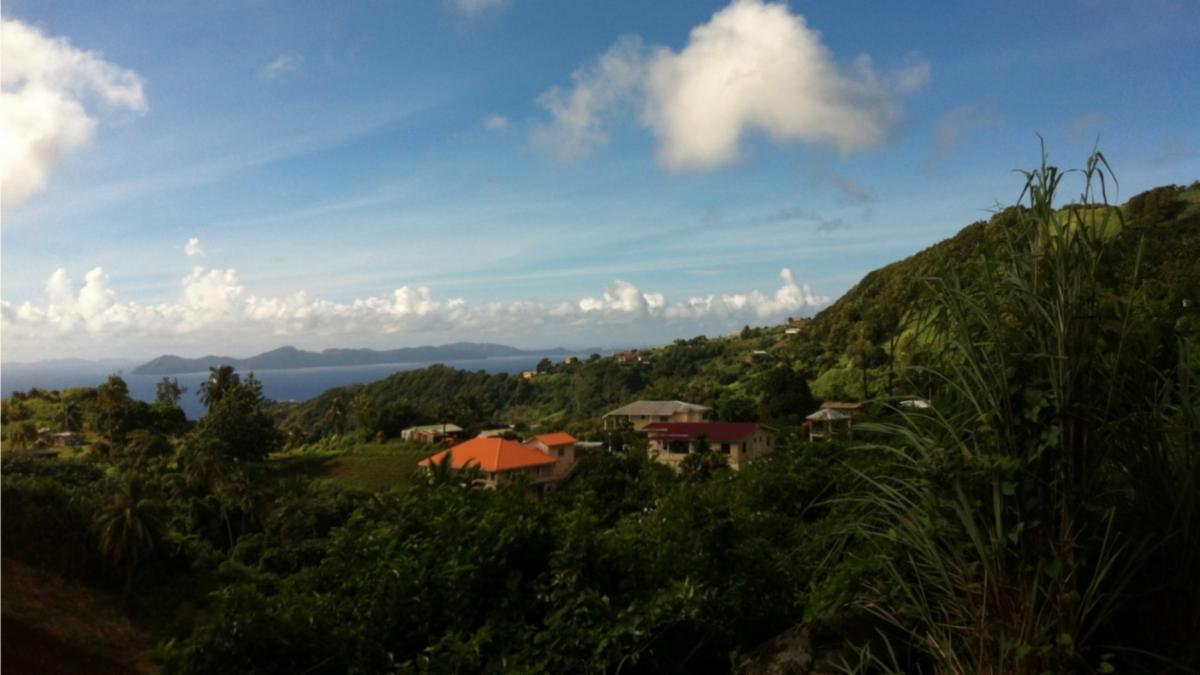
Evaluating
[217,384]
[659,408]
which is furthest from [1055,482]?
[217,384]

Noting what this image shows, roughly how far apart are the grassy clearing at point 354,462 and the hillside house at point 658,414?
11.9 metres

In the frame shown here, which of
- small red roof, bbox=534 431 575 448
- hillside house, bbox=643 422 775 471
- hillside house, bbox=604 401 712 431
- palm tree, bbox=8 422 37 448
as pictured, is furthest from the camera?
hillside house, bbox=604 401 712 431

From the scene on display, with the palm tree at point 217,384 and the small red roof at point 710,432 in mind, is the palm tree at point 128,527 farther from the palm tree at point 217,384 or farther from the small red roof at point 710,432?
the palm tree at point 217,384

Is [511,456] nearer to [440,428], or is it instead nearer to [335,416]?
[440,428]

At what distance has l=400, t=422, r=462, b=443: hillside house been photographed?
3835cm

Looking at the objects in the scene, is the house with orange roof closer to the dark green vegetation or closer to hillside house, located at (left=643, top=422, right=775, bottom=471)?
hillside house, located at (left=643, top=422, right=775, bottom=471)

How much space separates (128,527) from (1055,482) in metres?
21.6

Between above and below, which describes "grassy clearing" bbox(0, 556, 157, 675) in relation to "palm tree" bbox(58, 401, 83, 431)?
below

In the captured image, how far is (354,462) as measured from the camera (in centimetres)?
3528

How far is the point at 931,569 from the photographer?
5.82 feet

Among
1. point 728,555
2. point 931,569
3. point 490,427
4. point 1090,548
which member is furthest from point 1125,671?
point 490,427

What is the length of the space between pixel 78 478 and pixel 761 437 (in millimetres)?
26700

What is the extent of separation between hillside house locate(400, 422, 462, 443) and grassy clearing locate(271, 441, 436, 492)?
0.72m

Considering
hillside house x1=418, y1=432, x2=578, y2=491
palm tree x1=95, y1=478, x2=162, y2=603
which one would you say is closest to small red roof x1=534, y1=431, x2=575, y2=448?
hillside house x1=418, y1=432, x2=578, y2=491
